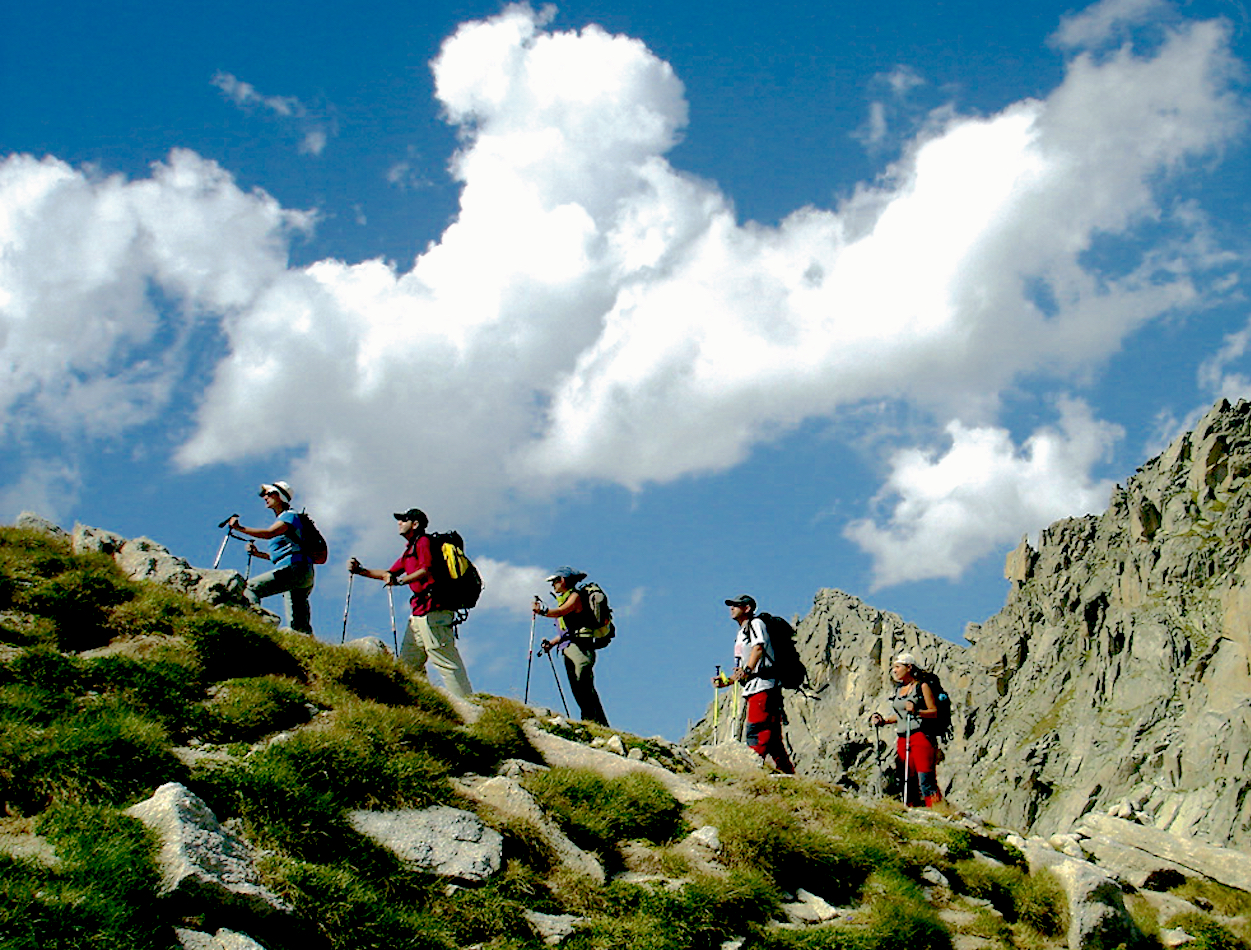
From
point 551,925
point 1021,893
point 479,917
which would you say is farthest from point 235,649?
point 1021,893

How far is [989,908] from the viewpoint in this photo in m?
11.7

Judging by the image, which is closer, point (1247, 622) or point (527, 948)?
point (527, 948)

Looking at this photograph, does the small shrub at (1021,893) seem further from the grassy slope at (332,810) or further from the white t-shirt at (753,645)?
the white t-shirt at (753,645)

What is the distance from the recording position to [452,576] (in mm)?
15375

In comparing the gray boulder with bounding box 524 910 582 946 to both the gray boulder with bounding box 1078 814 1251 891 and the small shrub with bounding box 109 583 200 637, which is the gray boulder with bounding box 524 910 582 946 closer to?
the small shrub with bounding box 109 583 200 637

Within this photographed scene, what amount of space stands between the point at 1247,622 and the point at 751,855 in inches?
7527

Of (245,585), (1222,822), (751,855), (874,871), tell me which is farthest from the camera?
(1222,822)

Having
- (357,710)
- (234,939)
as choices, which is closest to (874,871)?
(357,710)

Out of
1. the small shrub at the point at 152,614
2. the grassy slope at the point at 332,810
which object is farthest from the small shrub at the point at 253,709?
the small shrub at the point at 152,614

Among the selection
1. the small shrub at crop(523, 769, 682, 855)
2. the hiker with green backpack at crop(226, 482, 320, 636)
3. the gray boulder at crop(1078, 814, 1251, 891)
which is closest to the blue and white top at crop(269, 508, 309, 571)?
the hiker with green backpack at crop(226, 482, 320, 636)

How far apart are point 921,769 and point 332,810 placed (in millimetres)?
10529

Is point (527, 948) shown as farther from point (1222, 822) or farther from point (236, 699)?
point (1222, 822)

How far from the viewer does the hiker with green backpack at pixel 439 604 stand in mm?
15156

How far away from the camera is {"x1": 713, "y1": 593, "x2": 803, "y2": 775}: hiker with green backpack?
16.3 metres
